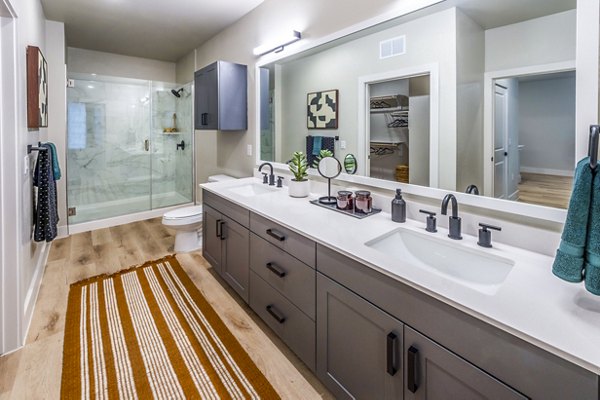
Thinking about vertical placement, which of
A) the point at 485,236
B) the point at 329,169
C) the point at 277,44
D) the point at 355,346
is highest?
the point at 277,44

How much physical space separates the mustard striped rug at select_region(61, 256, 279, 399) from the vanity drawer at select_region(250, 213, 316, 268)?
0.64 meters

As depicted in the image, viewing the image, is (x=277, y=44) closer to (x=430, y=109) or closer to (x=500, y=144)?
(x=430, y=109)

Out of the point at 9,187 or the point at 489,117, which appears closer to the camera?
the point at 489,117

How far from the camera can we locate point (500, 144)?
4.42 feet

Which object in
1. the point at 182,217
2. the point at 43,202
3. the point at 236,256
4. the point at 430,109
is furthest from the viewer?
the point at 182,217

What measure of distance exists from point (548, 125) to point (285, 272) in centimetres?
128

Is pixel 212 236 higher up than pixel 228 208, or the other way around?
pixel 228 208

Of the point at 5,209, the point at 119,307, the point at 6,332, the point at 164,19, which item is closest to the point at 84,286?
the point at 119,307

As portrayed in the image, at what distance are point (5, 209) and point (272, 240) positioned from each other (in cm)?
141

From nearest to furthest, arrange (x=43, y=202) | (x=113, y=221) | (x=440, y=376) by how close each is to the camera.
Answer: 1. (x=440, y=376)
2. (x=43, y=202)
3. (x=113, y=221)

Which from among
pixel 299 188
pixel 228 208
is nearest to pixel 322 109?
pixel 299 188

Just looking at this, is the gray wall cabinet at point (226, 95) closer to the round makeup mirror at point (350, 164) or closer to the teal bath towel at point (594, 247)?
the round makeup mirror at point (350, 164)

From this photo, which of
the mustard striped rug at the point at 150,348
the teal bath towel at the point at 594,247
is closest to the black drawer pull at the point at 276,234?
the mustard striped rug at the point at 150,348

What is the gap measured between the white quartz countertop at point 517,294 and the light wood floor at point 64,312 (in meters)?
0.74
